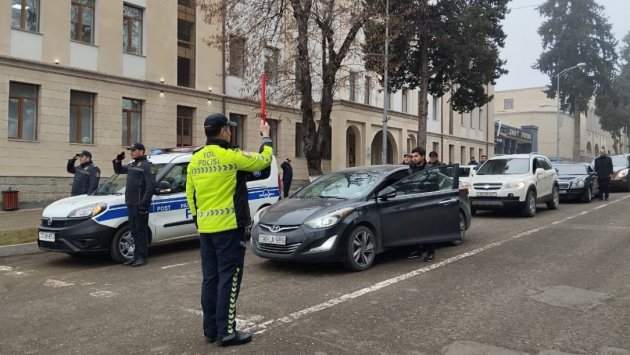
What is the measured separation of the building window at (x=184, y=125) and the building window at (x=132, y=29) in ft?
10.5

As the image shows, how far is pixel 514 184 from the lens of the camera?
13828 millimetres

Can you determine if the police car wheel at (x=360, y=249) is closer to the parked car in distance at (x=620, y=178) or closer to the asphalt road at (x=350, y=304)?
the asphalt road at (x=350, y=304)

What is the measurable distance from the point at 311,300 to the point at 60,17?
59.2 ft

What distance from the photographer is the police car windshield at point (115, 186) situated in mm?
8930

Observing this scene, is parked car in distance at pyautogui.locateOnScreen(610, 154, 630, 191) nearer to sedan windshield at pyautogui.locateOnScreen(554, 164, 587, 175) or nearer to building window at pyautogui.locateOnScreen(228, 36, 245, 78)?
sedan windshield at pyautogui.locateOnScreen(554, 164, 587, 175)

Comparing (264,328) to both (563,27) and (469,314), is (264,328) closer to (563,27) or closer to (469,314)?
(469,314)

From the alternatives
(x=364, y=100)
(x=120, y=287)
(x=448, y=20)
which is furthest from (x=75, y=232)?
(x=364, y=100)

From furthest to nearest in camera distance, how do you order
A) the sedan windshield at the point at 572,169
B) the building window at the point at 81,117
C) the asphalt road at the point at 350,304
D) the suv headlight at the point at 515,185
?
the building window at the point at 81,117 → the sedan windshield at the point at 572,169 → the suv headlight at the point at 515,185 → the asphalt road at the point at 350,304

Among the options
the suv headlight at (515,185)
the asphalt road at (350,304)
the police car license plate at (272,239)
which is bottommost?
the asphalt road at (350,304)

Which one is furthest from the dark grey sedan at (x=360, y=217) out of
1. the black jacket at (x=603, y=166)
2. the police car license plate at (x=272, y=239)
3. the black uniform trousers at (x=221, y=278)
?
the black jacket at (x=603, y=166)

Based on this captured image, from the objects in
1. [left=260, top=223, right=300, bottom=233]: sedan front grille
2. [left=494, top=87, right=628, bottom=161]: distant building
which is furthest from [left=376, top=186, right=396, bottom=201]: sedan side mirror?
[left=494, top=87, right=628, bottom=161]: distant building

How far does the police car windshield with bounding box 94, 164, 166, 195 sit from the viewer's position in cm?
893

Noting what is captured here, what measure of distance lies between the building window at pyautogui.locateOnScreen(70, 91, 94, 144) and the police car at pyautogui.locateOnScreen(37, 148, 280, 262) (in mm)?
12111

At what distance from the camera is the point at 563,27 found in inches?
2050
